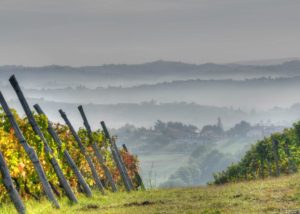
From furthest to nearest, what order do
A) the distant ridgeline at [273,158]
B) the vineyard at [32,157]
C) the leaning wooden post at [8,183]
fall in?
the distant ridgeline at [273,158] → the vineyard at [32,157] → the leaning wooden post at [8,183]

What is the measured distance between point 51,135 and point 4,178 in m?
9.98

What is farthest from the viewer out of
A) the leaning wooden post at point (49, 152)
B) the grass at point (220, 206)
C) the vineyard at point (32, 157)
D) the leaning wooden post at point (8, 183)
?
the leaning wooden post at point (49, 152)

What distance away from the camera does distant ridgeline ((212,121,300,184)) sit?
7094 cm

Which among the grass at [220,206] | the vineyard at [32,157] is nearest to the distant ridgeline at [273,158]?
the grass at [220,206]

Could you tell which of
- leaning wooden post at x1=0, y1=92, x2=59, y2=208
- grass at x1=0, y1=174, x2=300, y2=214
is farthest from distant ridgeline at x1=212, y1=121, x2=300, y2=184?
leaning wooden post at x1=0, y1=92, x2=59, y2=208

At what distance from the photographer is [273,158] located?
271 feet

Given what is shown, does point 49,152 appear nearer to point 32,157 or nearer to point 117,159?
point 32,157

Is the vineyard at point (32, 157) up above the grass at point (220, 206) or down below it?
above

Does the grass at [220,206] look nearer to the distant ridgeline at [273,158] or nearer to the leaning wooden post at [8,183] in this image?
the leaning wooden post at [8,183]

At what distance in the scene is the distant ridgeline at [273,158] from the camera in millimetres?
70938

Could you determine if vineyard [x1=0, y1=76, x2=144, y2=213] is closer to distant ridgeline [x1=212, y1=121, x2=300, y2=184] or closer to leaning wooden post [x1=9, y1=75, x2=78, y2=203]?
leaning wooden post [x1=9, y1=75, x2=78, y2=203]

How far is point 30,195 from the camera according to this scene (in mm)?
28250

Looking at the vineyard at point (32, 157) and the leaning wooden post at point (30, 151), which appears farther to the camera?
the vineyard at point (32, 157)

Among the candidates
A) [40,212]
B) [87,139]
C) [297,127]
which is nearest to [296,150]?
[297,127]
